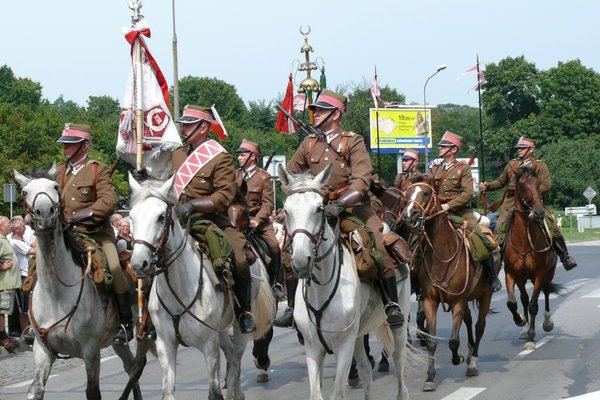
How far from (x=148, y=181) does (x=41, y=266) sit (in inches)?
51.2

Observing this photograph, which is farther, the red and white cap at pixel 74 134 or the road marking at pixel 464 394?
the road marking at pixel 464 394

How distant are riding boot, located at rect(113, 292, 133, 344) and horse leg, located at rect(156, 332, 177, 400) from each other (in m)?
1.00

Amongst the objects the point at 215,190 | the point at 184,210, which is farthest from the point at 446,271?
the point at 184,210

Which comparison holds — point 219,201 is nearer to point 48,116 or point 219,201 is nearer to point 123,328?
point 123,328

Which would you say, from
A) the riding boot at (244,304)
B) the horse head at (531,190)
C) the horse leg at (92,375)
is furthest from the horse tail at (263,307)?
→ the horse head at (531,190)

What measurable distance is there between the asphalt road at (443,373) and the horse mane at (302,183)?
376 cm

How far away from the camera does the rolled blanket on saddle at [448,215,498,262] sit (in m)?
13.2

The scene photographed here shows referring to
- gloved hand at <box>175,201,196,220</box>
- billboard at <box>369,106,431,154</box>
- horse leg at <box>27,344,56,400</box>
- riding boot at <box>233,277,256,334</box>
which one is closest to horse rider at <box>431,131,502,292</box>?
riding boot at <box>233,277,256,334</box>

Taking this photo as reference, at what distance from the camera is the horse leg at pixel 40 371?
895 centimetres

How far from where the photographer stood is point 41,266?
9.12 metres

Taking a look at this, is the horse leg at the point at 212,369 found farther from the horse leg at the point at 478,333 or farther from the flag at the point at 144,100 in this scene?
the flag at the point at 144,100

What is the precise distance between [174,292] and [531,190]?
301 inches

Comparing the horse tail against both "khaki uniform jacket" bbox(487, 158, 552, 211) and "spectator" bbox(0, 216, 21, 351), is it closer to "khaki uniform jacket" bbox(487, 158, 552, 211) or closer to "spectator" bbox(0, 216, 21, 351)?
"khaki uniform jacket" bbox(487, 158, 552, 211)

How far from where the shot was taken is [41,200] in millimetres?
8656
